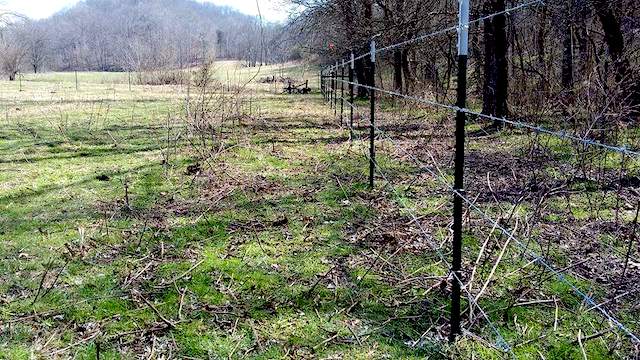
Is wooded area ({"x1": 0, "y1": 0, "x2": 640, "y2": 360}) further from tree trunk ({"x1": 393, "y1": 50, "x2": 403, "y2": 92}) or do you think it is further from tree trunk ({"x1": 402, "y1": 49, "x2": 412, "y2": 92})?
tree trunk ({"x1": 393, "y1": 50, "x2": 403, "y2": 92})

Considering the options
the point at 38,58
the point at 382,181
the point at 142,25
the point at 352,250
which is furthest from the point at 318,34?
the point at 142,25

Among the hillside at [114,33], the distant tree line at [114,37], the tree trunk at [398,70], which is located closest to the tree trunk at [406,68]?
the tree trunk at [398,70]

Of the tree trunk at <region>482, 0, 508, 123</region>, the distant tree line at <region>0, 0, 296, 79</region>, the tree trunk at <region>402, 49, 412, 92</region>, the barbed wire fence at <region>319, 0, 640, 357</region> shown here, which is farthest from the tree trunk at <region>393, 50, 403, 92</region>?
the distant tree line at <region>0, 0, 296, 79</region>

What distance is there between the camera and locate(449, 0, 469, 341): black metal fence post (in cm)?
213

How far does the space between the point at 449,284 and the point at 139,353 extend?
180cm

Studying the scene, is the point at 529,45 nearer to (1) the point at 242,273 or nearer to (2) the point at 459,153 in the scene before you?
(1) the point at 242,273

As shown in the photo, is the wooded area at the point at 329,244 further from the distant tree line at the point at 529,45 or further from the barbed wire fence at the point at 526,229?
the distant tree line at the point at 529,45

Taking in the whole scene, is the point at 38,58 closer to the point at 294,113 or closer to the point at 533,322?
the point at 294,113

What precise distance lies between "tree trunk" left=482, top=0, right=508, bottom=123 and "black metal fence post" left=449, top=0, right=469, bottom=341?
766 cm

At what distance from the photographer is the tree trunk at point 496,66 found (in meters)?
9.61

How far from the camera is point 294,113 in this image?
1398 centimetres

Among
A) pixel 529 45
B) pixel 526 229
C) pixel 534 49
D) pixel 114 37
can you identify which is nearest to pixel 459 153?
pixel 526 229

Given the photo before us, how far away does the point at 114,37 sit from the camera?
87.2 metres

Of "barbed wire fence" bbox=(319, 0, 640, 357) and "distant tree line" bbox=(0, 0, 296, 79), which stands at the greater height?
"distant tree line" bbox=(0, 0, 296, 79)
